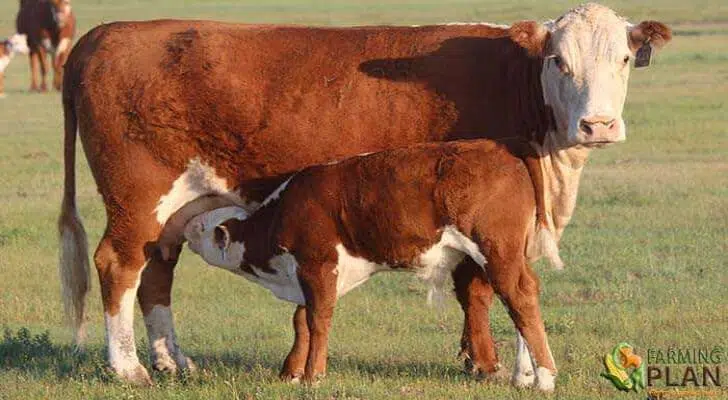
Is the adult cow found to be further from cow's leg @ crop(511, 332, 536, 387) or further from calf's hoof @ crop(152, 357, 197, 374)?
calf's hoof @ crop(152, 357, 197, 374)

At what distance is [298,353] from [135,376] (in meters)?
0.99

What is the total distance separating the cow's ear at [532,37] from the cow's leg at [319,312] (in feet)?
5.40

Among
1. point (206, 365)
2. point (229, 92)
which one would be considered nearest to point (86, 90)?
point (229, 92)

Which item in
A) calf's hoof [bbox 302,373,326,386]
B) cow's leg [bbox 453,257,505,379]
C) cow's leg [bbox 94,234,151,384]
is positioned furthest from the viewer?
cow's leg [bbox 94,234,151,384]

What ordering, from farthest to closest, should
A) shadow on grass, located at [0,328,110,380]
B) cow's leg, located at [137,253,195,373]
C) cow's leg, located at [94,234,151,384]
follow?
1. cow's leg, located at [137,253,195,373]
2. shadow on grass, located at [0,328,110,380]
3. cow's leg, located at [94,234,151,384]

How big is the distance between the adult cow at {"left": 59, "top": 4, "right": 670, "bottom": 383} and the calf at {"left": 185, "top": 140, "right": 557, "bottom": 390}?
37cm

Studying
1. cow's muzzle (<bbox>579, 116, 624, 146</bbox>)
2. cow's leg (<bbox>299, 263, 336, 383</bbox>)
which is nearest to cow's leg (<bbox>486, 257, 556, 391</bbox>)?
cow's muzzle (<bbox>579, 116, 624, 146</bbox>)

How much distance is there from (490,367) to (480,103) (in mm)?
1508

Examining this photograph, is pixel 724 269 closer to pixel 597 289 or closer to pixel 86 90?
pixel 597 289

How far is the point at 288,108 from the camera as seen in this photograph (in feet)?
28.9

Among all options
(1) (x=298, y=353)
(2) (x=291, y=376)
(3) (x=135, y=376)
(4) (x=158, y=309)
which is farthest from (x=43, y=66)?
(2) (x=291, y=376)

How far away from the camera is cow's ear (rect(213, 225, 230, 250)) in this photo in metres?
8.80

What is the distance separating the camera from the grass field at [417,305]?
8.57m

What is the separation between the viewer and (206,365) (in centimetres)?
941
